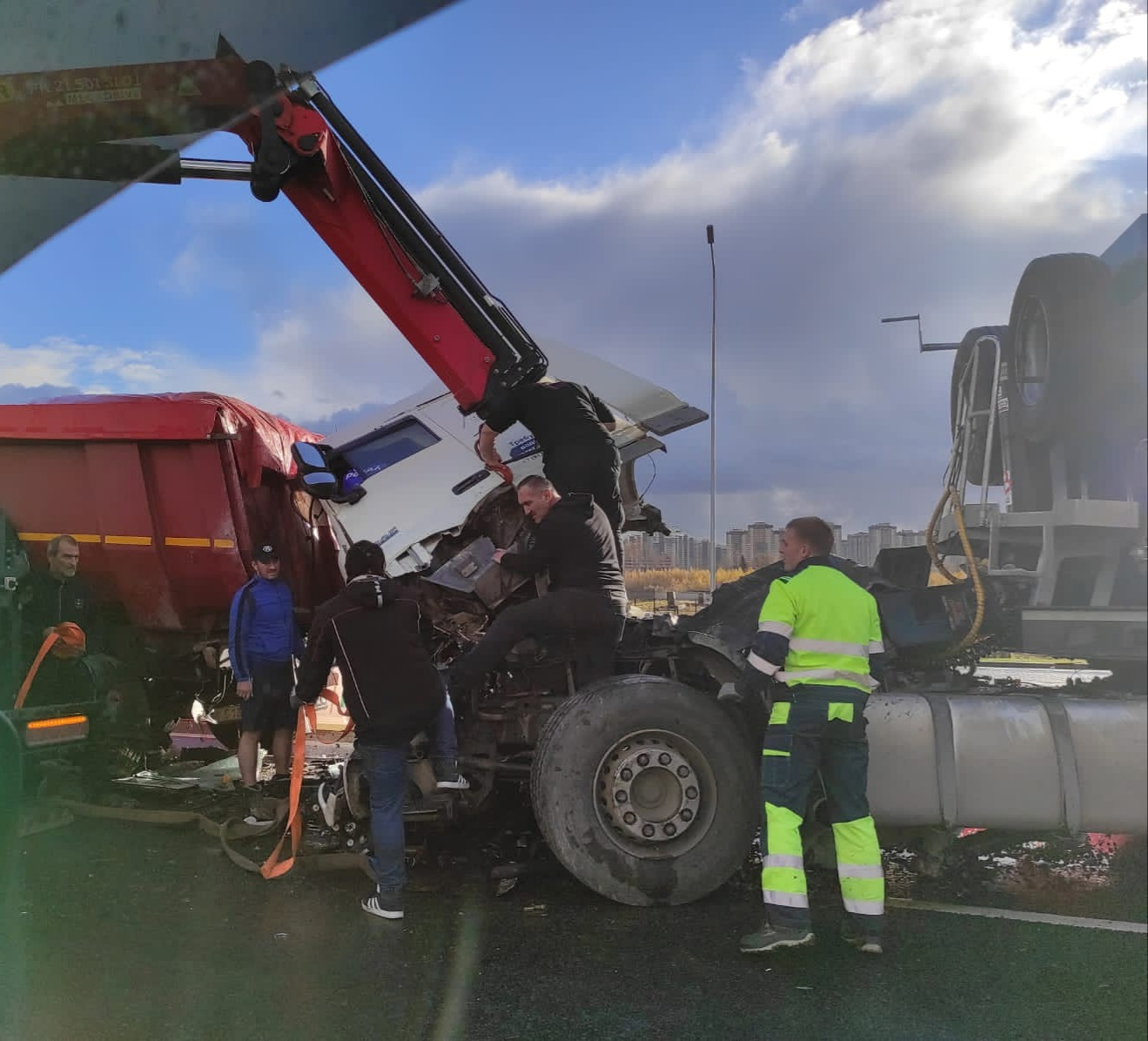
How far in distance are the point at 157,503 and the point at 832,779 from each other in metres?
4.17

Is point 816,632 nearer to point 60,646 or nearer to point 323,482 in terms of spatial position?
point 323,482

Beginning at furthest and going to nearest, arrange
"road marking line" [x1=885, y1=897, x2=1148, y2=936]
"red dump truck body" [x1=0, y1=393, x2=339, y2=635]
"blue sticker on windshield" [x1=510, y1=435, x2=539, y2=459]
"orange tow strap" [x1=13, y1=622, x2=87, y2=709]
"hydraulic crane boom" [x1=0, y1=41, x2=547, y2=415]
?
"red dump truck body" [x1=0, y1=393, x2=339, y2=635]
"blue sticker on windshield" [x1=510, y1=435, x2=539, y2=459]
"orange tow strap" [x1=13, y1=622, x2=87, y2=709]
"hydraulic crane boom" [x1=0, y1=41, x2=547, y2=415]
"road marking line" [x1=885, y1=897, x2=1148, y2=936]

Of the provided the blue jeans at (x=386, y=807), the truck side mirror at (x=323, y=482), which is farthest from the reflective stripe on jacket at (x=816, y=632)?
the truck side mirror at (x=323, y=482)

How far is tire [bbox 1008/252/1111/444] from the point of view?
2887 mm

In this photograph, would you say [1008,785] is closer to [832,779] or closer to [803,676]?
[832,779]

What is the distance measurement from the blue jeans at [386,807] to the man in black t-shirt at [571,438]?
1.53 m

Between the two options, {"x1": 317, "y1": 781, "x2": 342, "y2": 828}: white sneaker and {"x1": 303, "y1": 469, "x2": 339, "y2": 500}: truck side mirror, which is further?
{"x1": 303, "y1": 469, "x2": 339, "y2": 500}: truck side mirror

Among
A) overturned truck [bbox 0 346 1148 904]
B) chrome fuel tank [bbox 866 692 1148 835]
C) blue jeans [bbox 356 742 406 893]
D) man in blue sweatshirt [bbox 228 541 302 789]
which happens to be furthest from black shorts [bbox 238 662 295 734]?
chrome fuel tank [bbox 866 692 1148 835]

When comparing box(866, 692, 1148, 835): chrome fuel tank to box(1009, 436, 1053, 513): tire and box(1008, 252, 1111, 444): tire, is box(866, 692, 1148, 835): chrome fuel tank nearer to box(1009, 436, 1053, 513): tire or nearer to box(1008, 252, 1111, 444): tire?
box(1009, 436, 1053, 513): tire

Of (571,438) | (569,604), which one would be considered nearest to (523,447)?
(571,438)

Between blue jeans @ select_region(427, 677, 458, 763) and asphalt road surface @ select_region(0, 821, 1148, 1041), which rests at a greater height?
blue jeans @ select_region(427, 677, 458, 763)

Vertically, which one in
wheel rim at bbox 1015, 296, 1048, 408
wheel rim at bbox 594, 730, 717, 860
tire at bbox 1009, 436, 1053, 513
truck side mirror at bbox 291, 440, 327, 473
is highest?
wheel rim at bbox 1015, 296, 1048, 408

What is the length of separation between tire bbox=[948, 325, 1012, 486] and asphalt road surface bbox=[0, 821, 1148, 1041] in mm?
1878

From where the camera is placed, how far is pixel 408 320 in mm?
5180
